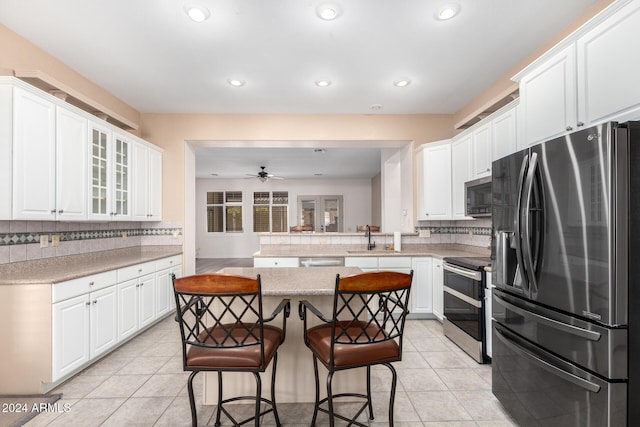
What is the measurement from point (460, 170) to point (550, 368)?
263cm

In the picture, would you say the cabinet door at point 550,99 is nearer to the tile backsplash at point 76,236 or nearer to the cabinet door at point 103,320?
the cabinet door at point 103,320

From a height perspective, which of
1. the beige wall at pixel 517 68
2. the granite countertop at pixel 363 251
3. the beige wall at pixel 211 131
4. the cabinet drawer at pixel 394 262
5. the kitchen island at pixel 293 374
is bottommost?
the kitchen island at pixel 293 374

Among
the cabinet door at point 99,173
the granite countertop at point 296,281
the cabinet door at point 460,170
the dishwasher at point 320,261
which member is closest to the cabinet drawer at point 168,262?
the cabinet door at point 99,173

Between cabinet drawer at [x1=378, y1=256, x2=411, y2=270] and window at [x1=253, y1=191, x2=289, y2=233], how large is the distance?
641cm

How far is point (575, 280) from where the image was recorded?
4.91 ft

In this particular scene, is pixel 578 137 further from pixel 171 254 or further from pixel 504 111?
pixel 171 254

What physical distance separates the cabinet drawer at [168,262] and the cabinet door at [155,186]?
0.59m

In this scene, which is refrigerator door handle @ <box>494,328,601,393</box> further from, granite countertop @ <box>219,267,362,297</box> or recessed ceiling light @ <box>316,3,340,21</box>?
recessed ceiling light @ <box>316,3,340,21</box>

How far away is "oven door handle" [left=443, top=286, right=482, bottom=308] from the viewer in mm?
2785

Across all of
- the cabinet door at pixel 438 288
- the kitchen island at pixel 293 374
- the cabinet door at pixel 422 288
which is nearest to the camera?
the kitchen island at pixel 293 374

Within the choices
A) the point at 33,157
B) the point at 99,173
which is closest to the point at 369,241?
the point at 99,173

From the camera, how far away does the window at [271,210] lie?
33.1ft

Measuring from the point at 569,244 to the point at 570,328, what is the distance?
1.33 ft

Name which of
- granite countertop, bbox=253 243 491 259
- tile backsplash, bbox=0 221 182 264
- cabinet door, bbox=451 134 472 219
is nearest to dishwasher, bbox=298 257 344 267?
granite countertop, bbox=253 243 491 259
